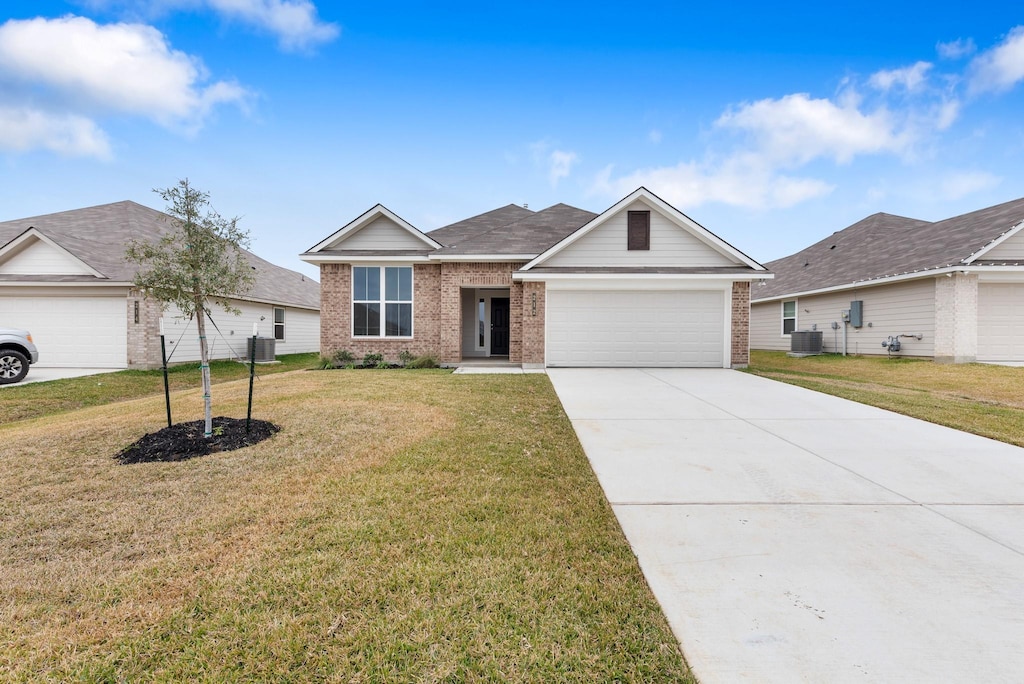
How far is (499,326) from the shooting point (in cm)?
1717

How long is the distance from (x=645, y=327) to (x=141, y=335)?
15780mm

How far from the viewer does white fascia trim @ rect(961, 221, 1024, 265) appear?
13.0 m

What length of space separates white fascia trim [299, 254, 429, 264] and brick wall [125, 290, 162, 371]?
520 centimetres

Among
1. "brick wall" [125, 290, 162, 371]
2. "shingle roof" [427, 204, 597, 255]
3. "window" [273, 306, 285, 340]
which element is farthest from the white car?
"shingle roof" [427, 204, 597, 255]

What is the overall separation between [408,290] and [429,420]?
8.50 metres

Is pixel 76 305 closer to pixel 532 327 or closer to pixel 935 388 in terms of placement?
pixel 532 327

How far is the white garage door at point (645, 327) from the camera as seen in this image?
42.7ft

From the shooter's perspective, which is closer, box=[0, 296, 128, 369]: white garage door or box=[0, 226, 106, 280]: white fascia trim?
box=[0, 226, 106, 280]: white fascia trim

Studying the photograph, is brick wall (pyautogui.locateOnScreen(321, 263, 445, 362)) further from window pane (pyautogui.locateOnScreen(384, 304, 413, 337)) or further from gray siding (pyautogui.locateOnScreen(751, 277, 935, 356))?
gray siding (pyautogui.locateOnScreen(751, 277, 935, 356))

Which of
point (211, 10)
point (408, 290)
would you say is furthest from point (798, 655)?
point (211, 10)

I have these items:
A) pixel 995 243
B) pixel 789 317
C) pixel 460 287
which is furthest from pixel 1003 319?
pixel 460 287

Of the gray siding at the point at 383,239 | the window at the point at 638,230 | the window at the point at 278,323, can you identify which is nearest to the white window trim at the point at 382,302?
the gray siding at the point at 383,239

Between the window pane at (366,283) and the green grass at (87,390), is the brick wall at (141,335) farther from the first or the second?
the window pane at (366,283)

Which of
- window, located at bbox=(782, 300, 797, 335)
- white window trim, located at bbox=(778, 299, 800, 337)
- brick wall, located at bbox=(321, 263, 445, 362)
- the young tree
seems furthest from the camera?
window, located at bbox=(782, 300, 797, 335)
